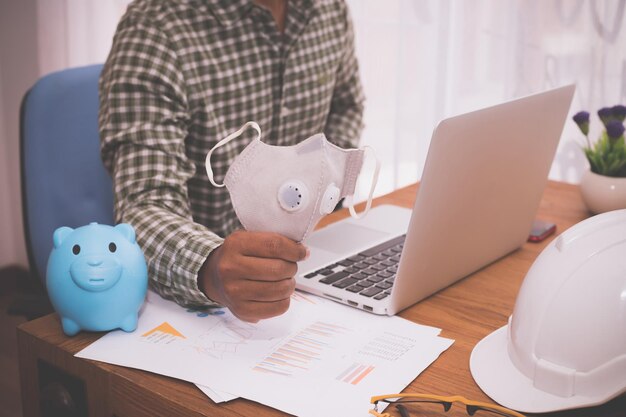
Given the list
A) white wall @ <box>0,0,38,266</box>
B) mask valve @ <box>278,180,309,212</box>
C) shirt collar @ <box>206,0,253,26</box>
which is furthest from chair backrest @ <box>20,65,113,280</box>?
white wall @ <box>0,0,38,266</box>

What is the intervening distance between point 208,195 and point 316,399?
0.66m

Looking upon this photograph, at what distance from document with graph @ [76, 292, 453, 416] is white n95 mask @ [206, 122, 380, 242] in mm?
137

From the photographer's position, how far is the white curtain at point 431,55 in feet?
5.56

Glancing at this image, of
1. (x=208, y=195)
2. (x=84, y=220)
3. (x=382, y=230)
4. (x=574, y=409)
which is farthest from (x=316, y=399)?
(x=84, y=220)

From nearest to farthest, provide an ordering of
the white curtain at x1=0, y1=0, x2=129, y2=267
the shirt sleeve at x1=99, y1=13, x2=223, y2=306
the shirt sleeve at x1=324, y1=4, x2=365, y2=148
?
the shirt sleeve at x1=99, y1=13, x2=223, y2=306, the shirt sleeve at x1=324, y1=4, x2=365, y2=148, the white curtain at x1=0, y1=0, x2=129, y2=267

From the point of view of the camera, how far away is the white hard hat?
685 millimetres

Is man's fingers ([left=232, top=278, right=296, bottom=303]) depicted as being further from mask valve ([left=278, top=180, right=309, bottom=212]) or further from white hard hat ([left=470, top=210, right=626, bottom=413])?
white hard hat ([left=470, top=210, right=626, bottom=413])

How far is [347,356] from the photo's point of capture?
0.81 metres

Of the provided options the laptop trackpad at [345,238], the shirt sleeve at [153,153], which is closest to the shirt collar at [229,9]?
the shirt sleeve at [153,153]

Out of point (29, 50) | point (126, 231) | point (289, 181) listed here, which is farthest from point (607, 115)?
point (29, 50)

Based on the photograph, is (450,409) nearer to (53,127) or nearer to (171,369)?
(171,369)

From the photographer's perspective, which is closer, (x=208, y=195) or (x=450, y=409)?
(x=450, y=409)

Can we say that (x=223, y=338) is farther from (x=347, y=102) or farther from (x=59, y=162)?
(x=347, y=102)

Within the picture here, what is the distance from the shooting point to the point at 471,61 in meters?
1.90
